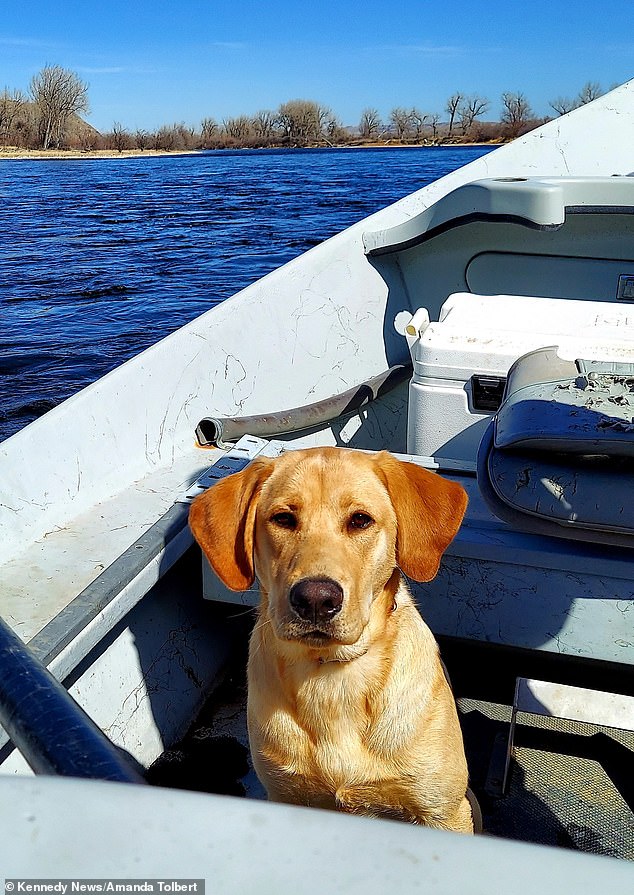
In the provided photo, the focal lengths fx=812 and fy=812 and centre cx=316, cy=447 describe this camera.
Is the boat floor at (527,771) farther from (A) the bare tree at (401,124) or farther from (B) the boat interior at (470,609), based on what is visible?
(A) the bare tree at (401,124)

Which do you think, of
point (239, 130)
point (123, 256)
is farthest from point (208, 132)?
point (123, 256)

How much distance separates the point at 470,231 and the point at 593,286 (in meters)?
0.84

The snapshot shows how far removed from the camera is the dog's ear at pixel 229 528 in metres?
2.05

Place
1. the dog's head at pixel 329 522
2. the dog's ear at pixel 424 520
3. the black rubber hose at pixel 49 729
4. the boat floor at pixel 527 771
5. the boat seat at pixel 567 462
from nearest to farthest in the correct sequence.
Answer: the black rubber hose at pixel 49 729, the dog's head at pixel 329 522, the dog's ear at pixel 424 520, the boat seat at pixel 567 462, the boat floor at pixel 527 771

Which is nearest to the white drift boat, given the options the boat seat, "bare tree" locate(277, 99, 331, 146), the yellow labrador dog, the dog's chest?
the boat seat

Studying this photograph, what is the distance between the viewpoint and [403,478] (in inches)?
84.4

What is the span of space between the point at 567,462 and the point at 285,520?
85 cm

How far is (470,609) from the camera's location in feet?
8.86

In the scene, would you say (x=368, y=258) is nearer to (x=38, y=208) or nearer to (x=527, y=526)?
(x=527, y=526)

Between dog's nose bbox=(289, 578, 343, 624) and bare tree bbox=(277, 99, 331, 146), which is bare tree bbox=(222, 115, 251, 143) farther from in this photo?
dog's nose bbox=(289, 578, 343, 624)

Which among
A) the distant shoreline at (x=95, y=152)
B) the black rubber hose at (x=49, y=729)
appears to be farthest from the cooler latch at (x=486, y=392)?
the distant shoreline at (x=95, y=152)

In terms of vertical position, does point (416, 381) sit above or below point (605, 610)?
above

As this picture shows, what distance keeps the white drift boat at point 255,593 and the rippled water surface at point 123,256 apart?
525cm

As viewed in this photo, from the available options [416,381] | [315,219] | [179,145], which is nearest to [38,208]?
[315,219]
